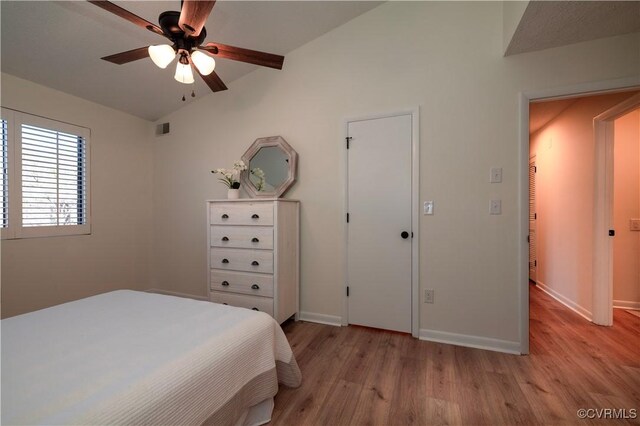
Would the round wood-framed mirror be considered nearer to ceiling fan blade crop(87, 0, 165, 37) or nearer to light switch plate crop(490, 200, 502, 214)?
ceiling fan blade crop(87, 0, 165, 37)

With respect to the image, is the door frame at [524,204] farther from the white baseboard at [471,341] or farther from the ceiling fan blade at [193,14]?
the ceiling fan blade at [193,14]

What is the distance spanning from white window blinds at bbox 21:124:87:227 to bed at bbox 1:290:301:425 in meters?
1.65

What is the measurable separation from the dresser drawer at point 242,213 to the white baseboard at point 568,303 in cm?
331

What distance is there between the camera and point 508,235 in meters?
2.14

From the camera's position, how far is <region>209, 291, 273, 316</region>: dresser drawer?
8.00ft

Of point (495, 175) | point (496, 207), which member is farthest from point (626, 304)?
Result: point (495, 175)

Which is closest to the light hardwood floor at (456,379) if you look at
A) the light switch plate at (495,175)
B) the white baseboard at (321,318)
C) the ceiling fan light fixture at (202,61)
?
the white baseboard at (321,318)

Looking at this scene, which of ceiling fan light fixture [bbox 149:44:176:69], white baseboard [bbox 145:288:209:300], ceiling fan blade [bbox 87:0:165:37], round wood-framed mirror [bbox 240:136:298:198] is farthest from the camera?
white baseboard [bbox 145:288:209:300]

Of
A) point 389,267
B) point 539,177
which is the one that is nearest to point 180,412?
point 389,267

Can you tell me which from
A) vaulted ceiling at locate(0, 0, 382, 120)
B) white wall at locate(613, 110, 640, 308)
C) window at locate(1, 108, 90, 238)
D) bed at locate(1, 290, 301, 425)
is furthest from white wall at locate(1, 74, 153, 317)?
white wall at locate(613, 110, 640, 308)

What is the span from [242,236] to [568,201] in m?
3.71

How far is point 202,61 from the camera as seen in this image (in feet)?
5.38

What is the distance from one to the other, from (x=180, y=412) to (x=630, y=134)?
457cm

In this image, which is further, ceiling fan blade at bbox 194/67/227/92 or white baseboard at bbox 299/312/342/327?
white baseboard at bbox 299/312/342/327
